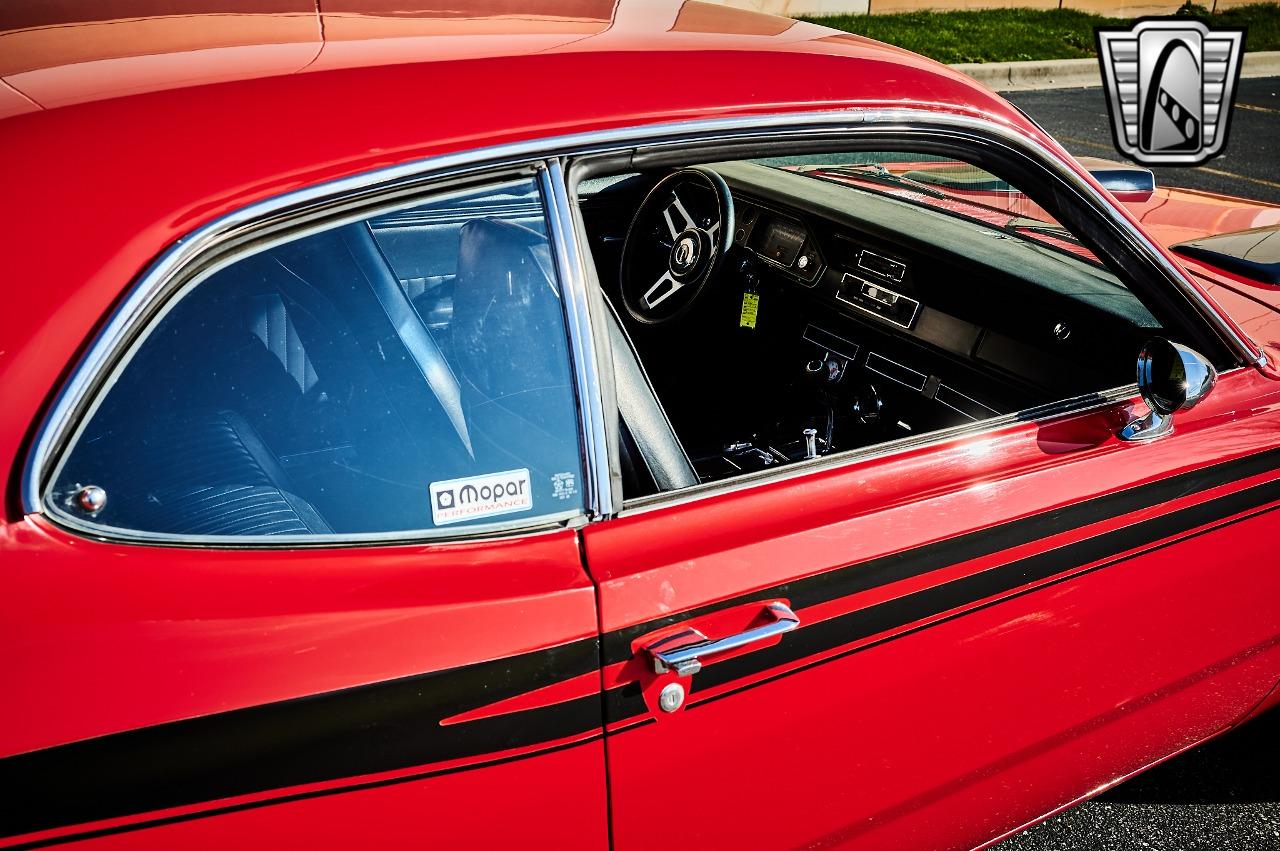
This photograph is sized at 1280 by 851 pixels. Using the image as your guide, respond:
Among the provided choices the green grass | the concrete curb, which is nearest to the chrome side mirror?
the concrete curb

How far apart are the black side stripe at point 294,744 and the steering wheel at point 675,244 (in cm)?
132

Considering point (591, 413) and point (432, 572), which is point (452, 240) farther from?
point (432, 572)

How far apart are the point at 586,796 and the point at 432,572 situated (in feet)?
1.20

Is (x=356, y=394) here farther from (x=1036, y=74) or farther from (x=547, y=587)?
(x=1036, y=74)

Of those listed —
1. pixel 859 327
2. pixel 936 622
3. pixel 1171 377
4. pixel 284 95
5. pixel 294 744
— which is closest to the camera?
pixel 294 744

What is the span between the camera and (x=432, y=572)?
54.2 inches

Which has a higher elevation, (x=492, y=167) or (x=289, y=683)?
(x=492, y=167)

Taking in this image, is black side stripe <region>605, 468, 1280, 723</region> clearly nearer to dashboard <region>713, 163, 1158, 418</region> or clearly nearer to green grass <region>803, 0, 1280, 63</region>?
dashboard <region>713, 163, 1158, 418</region>

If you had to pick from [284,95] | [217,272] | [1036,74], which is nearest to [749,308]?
[284,95]

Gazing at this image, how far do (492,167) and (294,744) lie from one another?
73cm

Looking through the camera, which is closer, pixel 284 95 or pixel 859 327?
pixel 284 95

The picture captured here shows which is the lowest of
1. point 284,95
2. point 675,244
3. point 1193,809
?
point 1193,809

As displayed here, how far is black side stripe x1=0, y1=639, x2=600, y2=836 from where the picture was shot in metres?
1.16

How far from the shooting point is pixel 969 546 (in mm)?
1729
